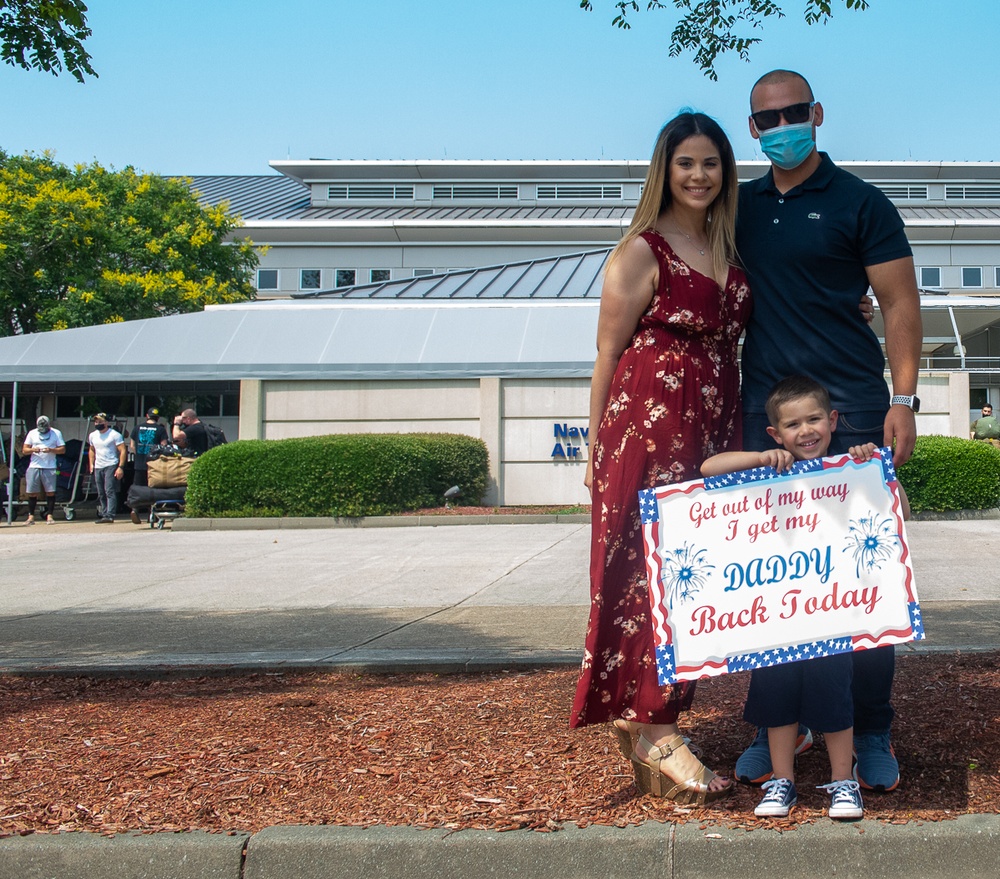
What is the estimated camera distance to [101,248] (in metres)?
29.0

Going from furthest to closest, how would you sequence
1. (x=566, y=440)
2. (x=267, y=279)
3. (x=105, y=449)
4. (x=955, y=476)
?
(x=267, y=279) → (x=566, y=440) → (x=105, y=449) → (x=955, y=476)

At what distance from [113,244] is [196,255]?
3233mm

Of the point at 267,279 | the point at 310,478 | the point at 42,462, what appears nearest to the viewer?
the point at 310,478

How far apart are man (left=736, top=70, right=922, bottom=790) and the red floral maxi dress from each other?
0.16m

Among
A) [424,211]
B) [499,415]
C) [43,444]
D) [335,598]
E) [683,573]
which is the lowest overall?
[335,598]

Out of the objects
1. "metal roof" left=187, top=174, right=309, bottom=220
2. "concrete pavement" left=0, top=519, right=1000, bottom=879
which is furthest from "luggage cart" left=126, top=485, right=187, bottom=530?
"metal roof" left=187, top=174, right=309, bottom=220

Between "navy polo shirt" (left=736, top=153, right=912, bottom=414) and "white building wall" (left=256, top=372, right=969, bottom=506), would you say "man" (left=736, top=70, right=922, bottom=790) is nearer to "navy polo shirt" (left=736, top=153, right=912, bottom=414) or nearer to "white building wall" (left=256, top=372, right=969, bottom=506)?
"navy polo shirt" (left=736, top=153, right=912, bottom=414)

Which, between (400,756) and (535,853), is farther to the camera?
(400,756)

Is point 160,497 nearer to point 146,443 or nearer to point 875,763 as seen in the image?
point 146,443

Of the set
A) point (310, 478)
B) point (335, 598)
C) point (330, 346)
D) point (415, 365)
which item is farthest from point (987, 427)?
point (335, 598)

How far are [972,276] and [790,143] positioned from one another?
45.4 meters

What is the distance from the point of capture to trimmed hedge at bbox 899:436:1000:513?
1495 cm

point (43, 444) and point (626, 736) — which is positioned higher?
point (43, 444)

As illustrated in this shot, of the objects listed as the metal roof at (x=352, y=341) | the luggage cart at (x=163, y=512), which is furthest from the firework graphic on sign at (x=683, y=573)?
the metal roof at (x=352, y=341)
